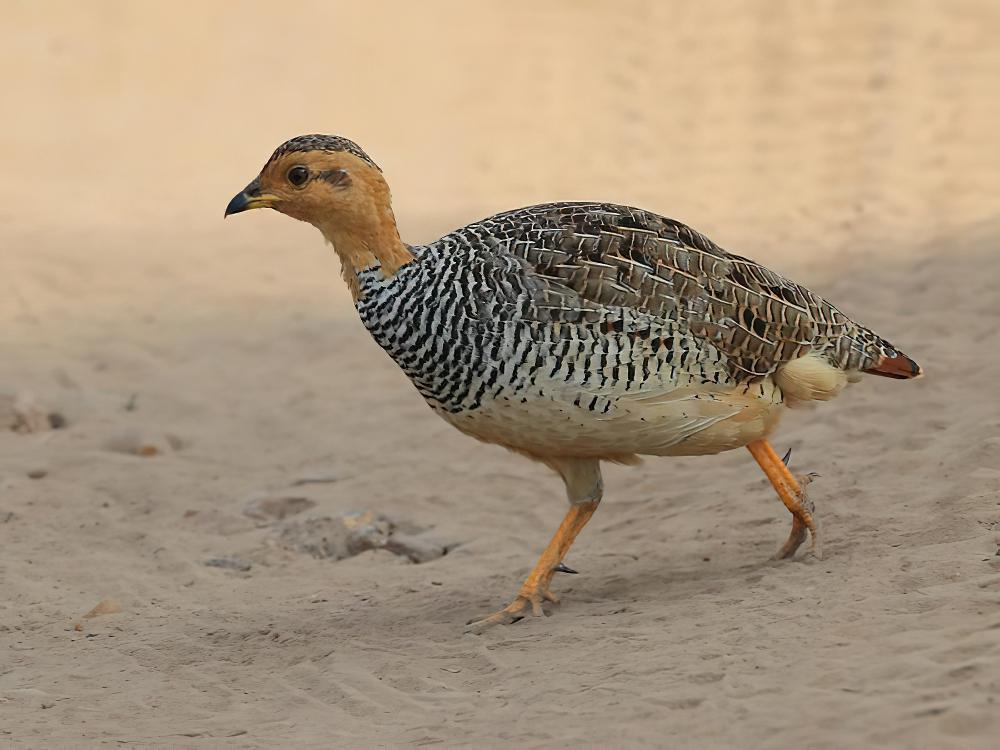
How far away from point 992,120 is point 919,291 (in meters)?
5.43

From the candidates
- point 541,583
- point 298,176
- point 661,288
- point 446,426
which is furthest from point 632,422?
point 446,426

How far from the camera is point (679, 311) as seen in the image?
5.79 meters

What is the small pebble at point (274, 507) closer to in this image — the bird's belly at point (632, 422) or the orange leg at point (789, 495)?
the bird's belly at point (632, 422)

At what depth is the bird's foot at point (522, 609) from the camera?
5.95m

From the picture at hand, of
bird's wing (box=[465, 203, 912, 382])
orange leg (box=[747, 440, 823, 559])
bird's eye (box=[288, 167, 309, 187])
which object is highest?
bird's eye (box=[288, 167, 309, 187])

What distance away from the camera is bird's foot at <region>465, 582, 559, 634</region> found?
19.5ft

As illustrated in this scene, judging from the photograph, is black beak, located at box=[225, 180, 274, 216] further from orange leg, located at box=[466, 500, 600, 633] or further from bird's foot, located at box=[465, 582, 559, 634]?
bird's foot, located at box=[465, 582, 559, 634]

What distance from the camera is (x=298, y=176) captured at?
6.02 meters

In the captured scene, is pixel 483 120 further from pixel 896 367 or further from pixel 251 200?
pixel 896 367

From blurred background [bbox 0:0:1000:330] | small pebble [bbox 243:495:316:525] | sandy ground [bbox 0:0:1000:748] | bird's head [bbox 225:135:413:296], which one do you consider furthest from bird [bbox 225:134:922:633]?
blurred background [bbox 0:0:1000:330]

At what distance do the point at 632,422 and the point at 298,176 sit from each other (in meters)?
1.77

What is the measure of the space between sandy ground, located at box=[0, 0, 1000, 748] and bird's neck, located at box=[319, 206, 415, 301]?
61.5 inches

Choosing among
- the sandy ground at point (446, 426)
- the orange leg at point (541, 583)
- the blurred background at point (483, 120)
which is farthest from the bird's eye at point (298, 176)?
the blurred background at point (483, 120)

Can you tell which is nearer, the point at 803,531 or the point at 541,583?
the point at 541,583
